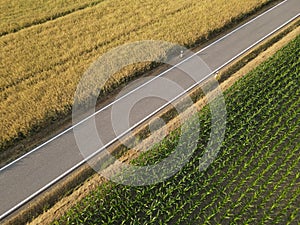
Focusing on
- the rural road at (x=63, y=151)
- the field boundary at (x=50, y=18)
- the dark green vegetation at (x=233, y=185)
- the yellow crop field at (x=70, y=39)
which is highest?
the field boundary at (x=50, y=18)

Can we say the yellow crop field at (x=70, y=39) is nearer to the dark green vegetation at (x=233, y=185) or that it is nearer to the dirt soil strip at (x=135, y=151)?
the dirt soil strip at (x=135, y=151)

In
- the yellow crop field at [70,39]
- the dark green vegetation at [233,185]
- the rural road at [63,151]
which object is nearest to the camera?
the dark green vegetation at [233,185]

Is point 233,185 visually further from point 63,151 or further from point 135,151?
point 63,151

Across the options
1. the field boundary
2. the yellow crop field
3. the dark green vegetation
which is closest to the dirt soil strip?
the dark green vegetation

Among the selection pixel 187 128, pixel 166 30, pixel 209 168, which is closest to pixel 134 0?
pixel 166 30

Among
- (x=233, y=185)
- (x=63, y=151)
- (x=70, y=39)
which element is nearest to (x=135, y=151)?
(x=63, y=151)

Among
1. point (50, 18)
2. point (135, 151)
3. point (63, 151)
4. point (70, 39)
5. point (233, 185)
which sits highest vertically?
point (50, 18)

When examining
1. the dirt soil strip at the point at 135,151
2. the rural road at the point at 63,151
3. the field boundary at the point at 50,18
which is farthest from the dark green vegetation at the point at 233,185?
the field boundary at the point at 50,18
